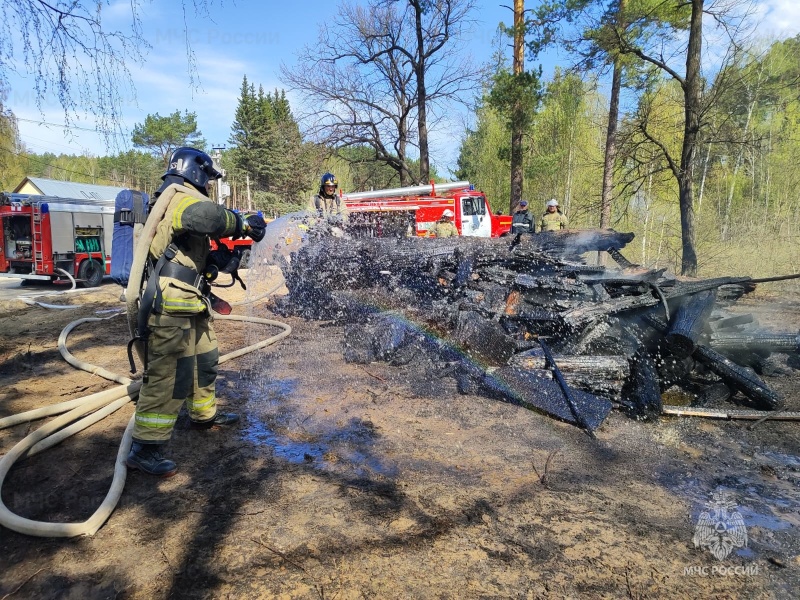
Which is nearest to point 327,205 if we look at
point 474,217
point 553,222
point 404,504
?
point 553,222

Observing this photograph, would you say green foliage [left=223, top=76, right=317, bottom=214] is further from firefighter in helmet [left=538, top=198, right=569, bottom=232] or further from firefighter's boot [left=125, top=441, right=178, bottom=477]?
firefighter's boot [left=125, top=441, right=178, bottom=477]

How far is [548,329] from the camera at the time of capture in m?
5.07

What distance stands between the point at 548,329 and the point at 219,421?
3399 mm

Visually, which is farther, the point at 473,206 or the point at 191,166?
the point at 473,206

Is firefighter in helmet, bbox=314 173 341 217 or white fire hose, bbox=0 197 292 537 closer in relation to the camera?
white fire hose, bbox=0 197 292 537

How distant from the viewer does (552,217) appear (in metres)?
11.5

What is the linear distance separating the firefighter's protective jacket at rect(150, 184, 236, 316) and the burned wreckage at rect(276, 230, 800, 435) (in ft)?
8.35

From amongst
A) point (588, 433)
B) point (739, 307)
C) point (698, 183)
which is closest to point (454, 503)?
point (588, 433)

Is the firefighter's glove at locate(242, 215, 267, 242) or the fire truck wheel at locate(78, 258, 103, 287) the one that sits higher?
the firefighter's glove at locate(242, 215, 267, 242)

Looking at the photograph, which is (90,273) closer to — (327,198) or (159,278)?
(327,198)

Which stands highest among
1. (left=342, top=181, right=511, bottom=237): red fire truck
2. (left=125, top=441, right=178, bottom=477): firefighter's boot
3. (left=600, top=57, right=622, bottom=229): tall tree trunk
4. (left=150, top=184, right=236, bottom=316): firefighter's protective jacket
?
(left=600, top=57, right=622, bottom=229): tall tree trunk

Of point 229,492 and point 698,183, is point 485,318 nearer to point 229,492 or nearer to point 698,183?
point 229,492

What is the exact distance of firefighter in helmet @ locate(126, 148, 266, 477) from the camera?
2.94 meters

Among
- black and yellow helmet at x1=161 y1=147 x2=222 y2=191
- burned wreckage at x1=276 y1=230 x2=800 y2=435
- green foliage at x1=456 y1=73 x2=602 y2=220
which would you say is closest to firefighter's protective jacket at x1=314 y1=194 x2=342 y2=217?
burned wreckage at x1=276 y1=230 x2=800 y2=435
